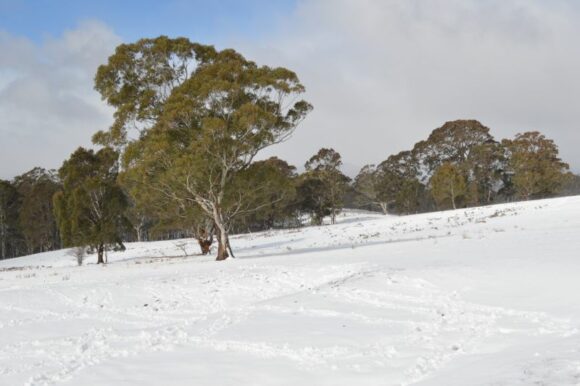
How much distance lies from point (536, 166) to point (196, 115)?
50.5 metres

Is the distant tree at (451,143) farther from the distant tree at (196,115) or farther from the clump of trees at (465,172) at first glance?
the distant tree at (196,115)

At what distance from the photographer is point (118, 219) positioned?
1218 inches

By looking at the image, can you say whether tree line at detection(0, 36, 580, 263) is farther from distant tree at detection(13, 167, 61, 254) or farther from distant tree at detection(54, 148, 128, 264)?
distant tree at detection(13, 167, 61, 254)

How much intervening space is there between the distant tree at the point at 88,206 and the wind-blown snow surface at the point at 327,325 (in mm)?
15253

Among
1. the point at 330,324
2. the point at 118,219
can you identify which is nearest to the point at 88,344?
the point at 330,324

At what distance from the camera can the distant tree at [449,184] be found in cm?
5641

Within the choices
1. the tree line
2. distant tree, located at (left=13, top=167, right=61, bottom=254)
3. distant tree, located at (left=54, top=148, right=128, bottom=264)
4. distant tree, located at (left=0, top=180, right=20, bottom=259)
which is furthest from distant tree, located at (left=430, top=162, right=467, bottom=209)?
distant tree, located at (left=0, top=180, right=20, bottom=259)

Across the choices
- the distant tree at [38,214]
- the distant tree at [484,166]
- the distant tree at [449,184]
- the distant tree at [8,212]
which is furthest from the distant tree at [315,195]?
the distant tree at [8,212]

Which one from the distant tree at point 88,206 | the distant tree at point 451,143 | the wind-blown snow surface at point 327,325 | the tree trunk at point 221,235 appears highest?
the distant tree at point 451,143

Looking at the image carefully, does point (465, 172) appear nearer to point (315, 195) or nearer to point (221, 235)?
point (315, 195)

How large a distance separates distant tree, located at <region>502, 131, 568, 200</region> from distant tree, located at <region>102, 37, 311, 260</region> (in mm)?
45038

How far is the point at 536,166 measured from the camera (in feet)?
188

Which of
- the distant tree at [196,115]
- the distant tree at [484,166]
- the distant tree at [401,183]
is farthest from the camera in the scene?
the distant tree at [401,183]

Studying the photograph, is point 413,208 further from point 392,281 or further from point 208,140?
point 392,281
